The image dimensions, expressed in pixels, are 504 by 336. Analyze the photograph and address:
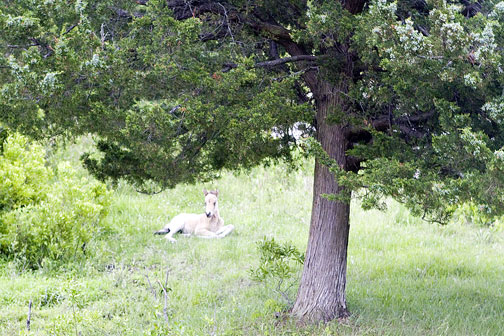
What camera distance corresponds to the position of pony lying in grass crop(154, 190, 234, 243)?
12359mm

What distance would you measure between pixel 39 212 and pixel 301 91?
546cm

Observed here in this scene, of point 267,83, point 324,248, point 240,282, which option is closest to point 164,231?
point 240,282

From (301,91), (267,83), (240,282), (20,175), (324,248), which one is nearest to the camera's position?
(267,83)

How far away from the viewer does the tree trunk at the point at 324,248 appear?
6.96m

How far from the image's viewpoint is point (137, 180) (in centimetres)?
756

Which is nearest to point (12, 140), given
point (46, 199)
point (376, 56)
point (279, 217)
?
point (46, 199)

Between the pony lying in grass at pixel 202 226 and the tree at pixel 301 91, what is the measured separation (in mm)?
5111

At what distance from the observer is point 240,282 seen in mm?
9508

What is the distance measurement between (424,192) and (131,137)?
263cm

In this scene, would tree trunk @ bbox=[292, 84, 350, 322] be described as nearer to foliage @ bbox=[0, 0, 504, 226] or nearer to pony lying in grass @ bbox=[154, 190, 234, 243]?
foliage @ bbox=[0, 0, 504, 226]

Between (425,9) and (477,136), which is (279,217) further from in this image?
(477,136)

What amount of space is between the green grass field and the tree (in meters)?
0.91

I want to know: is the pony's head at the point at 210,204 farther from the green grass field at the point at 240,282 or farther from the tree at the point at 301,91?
the tree at the point at 301,91

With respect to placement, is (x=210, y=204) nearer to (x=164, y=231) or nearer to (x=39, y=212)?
(x=164, y=231)
